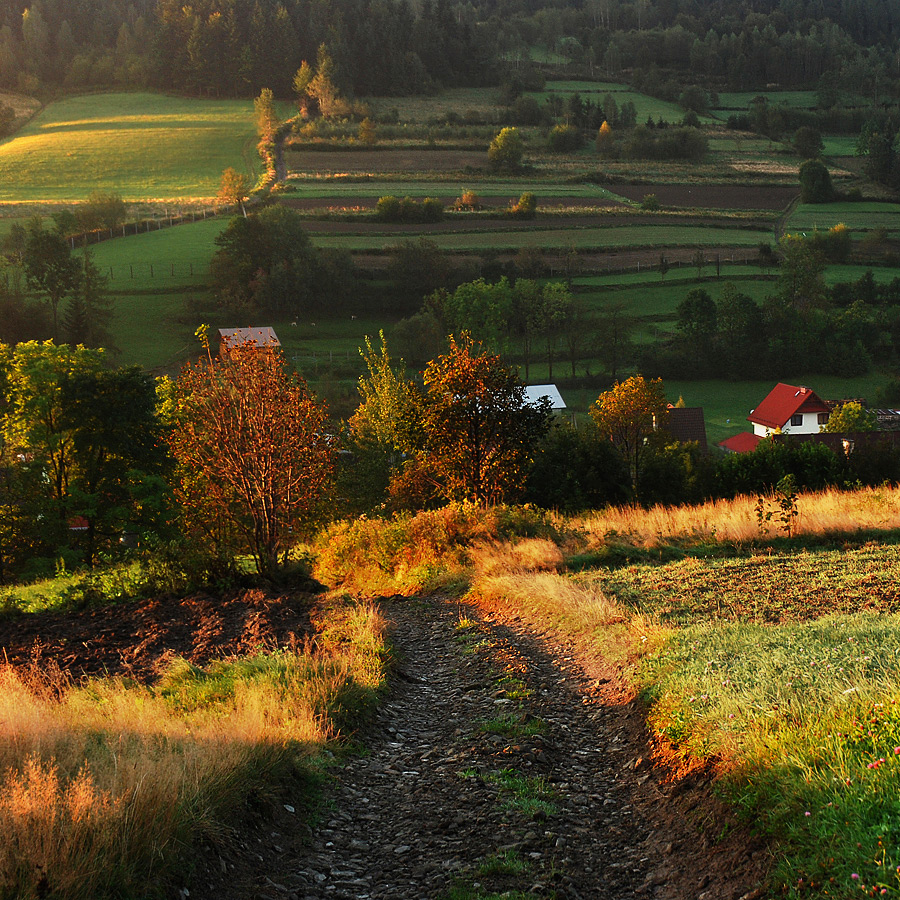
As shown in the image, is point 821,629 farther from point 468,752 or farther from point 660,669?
point 468,752

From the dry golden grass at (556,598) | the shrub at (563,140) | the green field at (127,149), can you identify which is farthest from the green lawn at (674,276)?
the dry golden grass at (556,598)

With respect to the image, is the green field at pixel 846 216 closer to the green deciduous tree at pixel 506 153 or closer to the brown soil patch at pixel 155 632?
the green deciduous tree at pixel 506 153

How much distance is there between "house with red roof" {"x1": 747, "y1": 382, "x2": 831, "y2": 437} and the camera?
5800 cm

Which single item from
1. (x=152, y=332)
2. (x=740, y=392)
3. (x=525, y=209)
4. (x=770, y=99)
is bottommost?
(x=740, y=392)

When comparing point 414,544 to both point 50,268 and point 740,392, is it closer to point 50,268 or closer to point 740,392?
point 740,392

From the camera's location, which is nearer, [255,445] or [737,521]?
[255,445]

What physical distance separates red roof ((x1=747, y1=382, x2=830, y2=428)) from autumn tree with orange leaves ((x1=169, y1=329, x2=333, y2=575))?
158 feet

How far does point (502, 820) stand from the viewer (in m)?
5.60

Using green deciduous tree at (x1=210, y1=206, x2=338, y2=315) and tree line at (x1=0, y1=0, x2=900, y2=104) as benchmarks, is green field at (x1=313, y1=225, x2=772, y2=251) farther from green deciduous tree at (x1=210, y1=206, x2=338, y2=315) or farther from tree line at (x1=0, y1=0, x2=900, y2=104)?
tree line at (x1=0, y1=0, x2=900, y2=104)

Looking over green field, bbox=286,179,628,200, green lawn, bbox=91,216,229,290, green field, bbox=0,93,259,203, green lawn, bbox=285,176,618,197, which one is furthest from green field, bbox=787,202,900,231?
green field, bbox=0,93,259,203

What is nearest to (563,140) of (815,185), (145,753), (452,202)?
(815,185)

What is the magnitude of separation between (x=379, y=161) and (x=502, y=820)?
377 ft

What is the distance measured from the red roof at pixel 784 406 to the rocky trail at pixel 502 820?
53.7 meters

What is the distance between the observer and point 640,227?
3757 inches
